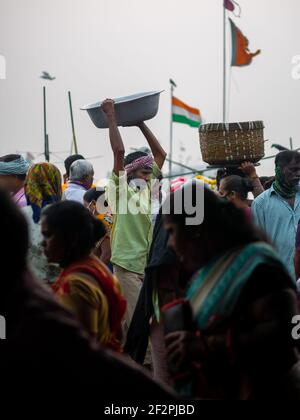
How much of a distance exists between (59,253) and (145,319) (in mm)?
2065

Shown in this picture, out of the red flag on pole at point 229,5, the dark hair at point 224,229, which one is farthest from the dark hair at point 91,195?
the red flag on pole at point 229,5

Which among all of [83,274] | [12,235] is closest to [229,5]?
[83,274]

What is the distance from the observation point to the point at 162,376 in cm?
661

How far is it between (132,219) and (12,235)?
202 inches

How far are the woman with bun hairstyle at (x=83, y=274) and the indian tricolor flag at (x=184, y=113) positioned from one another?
30632 millimetres

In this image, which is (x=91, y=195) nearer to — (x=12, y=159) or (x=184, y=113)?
(x=12, y=159)

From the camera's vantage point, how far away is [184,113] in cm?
3584

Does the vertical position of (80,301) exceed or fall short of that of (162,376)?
it exceeds it

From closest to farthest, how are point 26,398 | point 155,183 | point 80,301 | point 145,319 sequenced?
point 26,398
point 80,301
point 145,319
point 155,183

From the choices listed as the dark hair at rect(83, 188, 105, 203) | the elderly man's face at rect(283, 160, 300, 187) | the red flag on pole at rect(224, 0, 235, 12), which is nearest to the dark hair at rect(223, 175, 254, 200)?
the elderly man's face at rect(283, 160, 300, 187)

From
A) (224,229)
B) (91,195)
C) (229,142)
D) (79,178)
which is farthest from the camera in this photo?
(79,178)
